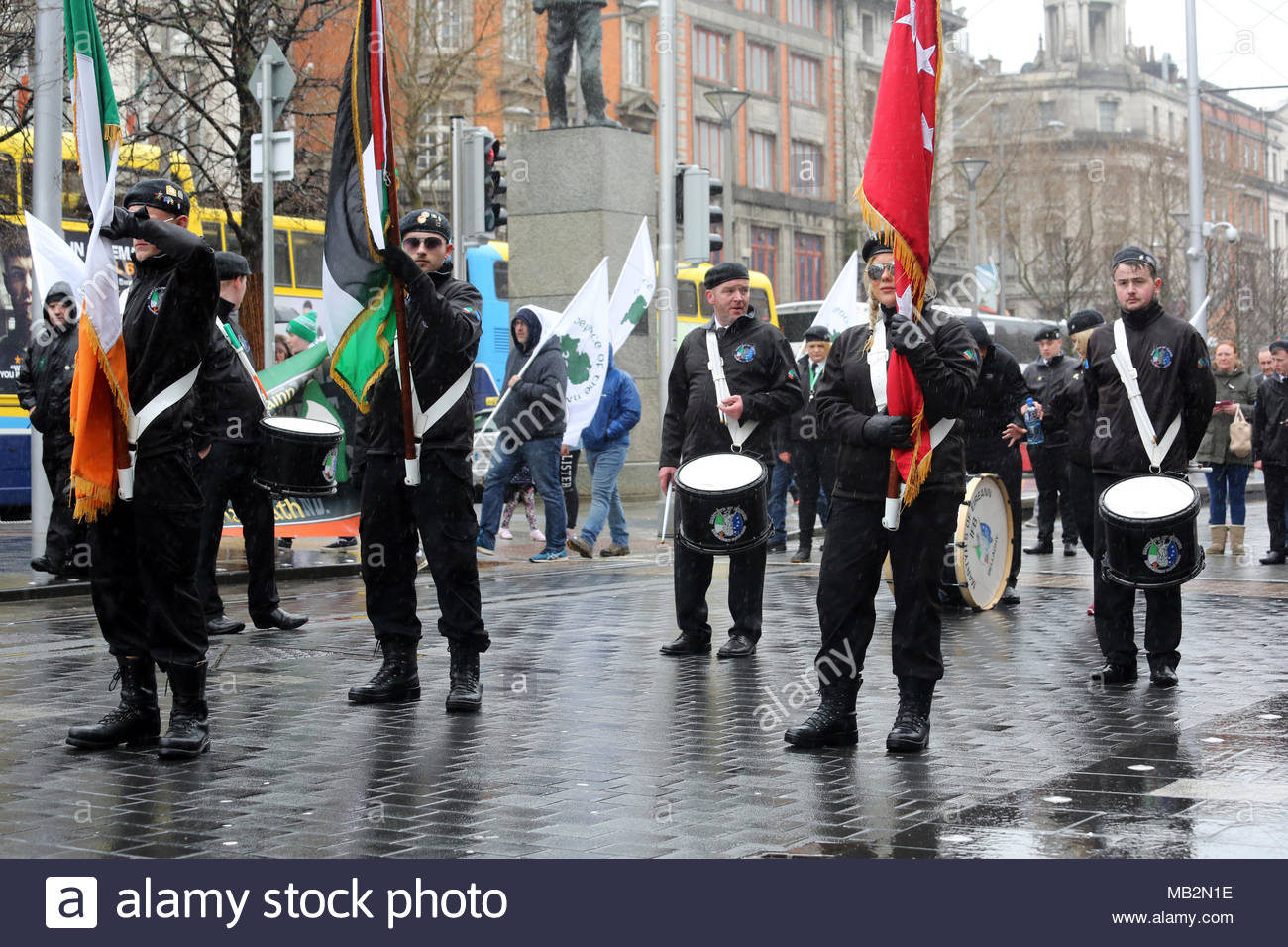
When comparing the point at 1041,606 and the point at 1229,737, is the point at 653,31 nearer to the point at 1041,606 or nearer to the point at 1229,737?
the point at 1041,606

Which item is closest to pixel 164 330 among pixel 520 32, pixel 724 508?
pixel 724 508

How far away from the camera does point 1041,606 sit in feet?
38.0

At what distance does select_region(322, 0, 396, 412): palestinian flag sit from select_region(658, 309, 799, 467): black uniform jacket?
2.44m

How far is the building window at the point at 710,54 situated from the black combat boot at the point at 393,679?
5456 cm

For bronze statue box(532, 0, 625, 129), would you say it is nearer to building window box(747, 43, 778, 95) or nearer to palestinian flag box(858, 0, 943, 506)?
palestinian flag box(858, 0, 943, 506)

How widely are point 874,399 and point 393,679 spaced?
8.04ft

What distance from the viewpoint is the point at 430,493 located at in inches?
294

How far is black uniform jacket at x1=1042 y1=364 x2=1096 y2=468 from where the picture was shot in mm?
10383

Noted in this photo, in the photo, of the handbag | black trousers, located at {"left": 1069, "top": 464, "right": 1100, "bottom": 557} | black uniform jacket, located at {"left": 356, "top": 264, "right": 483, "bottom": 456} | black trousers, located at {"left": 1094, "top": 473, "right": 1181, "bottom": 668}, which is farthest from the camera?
the handbag

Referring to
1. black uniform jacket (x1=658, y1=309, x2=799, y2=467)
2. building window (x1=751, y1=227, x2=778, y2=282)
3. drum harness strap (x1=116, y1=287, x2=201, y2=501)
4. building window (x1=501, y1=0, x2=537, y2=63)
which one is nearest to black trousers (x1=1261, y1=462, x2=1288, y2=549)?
black uniform jacket (x1=658, y1=309, x2=799, y2=467)

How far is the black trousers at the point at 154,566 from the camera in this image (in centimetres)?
648

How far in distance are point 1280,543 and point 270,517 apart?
8.97 metres

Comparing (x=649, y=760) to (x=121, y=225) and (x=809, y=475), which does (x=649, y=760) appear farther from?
(x=809, y=475)

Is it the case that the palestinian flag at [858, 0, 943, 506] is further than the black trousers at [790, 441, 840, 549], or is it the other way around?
the black trousers at [790, 441, 840, 549]
